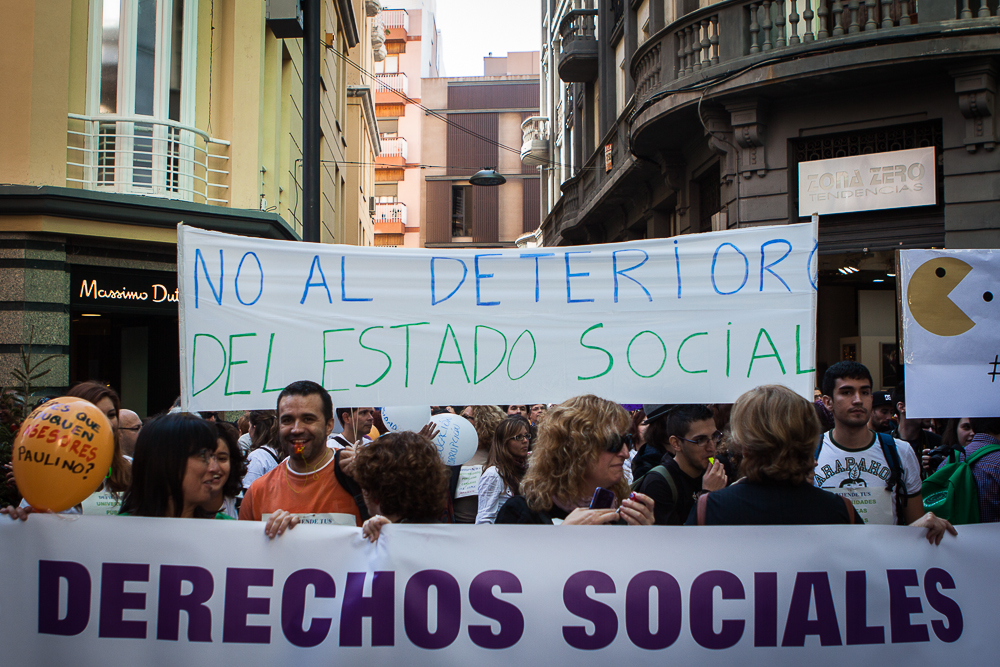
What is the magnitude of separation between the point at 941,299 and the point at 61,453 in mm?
3794

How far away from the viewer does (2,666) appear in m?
2.92

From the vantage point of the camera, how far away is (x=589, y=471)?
120 inches

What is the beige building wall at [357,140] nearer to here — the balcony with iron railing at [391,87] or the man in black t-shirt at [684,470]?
the balcony with iron railing at [391,87]

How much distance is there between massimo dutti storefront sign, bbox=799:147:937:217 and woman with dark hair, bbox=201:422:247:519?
8.26 meters

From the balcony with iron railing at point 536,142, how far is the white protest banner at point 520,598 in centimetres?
2657

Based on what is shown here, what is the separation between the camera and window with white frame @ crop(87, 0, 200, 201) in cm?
986

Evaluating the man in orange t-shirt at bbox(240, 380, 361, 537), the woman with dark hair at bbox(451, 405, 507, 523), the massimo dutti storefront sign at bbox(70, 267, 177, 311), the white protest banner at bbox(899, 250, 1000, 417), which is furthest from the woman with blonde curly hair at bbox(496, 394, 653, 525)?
the massimo dutti storefront sign at bbox(70, 267, 177, 311)

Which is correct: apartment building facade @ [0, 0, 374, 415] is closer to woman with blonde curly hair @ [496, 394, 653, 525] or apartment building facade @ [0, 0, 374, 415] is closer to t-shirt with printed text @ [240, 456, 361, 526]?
t-shirt with printed text @ [240, 456, 361, 526]

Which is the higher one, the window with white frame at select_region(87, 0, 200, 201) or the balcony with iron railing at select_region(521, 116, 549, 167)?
the balcony with iron railing at select_region(521, 116, 549, 167)

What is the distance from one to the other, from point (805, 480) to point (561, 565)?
911mm

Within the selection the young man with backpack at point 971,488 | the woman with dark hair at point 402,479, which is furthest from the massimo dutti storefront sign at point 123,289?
the young man with backpack at point 971,488

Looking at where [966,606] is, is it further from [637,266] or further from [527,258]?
[527,258]

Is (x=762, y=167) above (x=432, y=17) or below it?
below

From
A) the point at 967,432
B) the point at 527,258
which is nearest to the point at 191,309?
the point at 527,258
